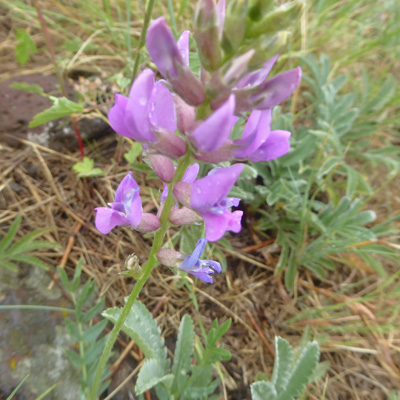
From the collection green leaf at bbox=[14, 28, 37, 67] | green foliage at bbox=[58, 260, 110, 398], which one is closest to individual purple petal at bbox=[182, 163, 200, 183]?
green foliage at bbox=[58, 260, 110, 398]

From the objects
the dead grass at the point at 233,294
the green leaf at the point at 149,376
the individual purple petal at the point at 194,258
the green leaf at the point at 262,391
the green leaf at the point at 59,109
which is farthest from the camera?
the dead grass at the point at 233,294

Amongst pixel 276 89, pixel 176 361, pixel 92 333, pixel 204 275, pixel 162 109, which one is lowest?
pixel 176 361

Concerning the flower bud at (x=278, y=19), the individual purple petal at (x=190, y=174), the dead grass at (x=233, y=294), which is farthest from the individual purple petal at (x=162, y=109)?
the dead grass at (x=233, y=294)

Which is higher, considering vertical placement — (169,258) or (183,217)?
(183,217)

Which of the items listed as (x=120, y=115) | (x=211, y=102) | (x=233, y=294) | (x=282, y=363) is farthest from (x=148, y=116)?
(x=233, y=294)

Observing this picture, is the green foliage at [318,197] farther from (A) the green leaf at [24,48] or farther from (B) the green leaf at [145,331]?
(A) the green leaf at [24,48]

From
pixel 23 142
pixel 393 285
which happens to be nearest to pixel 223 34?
pixel 23 142

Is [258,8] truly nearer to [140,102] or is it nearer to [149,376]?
[140,102]
